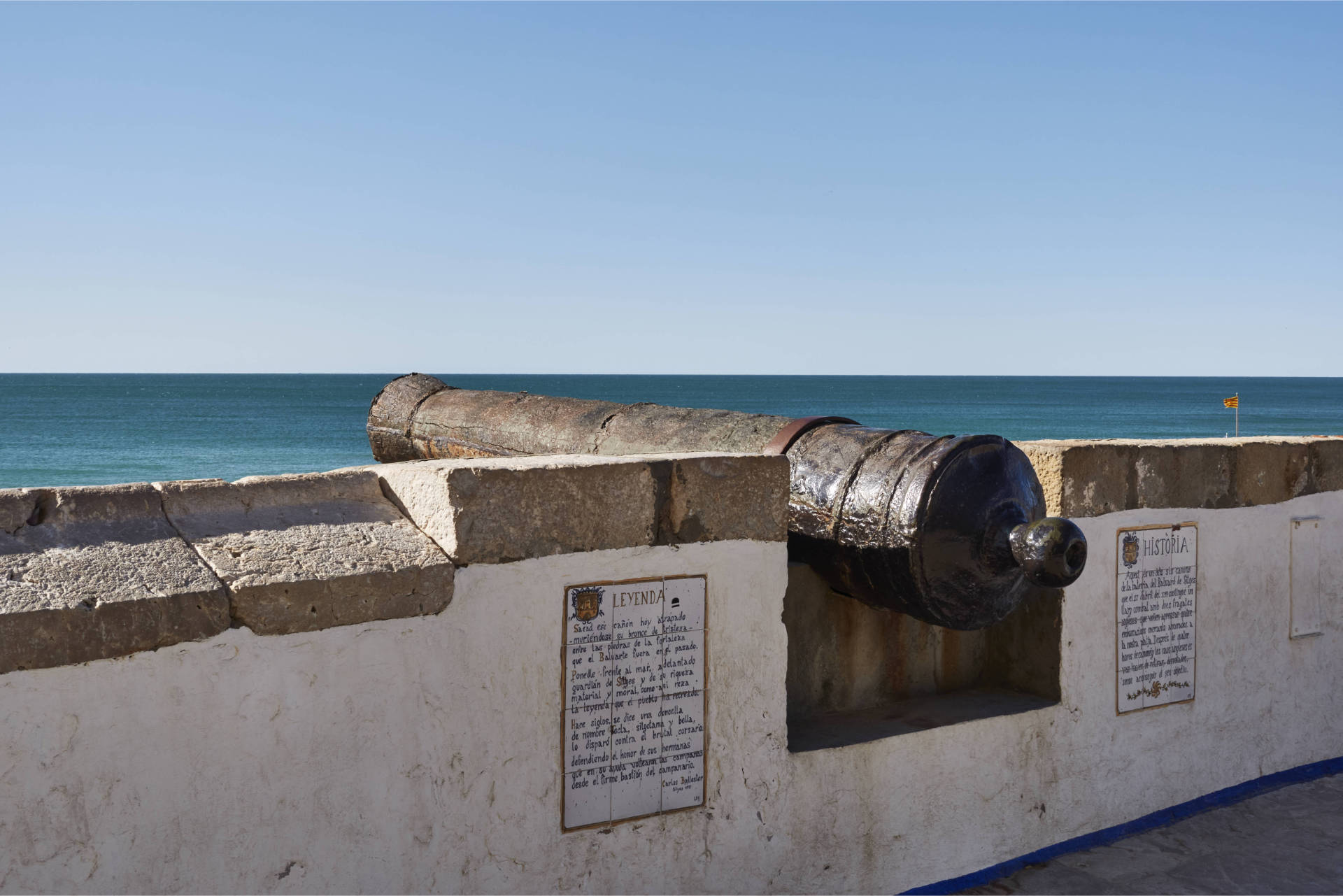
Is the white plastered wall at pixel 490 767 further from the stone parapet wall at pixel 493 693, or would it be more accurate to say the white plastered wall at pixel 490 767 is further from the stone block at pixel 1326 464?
the stone block at pixel 1326 464

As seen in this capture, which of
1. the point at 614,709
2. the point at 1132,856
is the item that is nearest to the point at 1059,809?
the point at 1132,856

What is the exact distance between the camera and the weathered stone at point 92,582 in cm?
262

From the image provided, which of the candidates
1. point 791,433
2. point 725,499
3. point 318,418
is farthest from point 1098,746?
point 318,418

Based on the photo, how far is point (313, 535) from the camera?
3.15 metres

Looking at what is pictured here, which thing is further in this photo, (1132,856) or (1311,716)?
(1311,716)

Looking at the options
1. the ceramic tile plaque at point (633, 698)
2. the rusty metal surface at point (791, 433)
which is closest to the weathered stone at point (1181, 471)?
the rusty metal surface at point (791, 433)

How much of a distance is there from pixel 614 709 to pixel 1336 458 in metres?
3.97

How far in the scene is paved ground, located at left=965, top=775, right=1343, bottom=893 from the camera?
13.7 ft

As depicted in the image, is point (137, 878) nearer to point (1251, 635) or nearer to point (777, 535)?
point (777, 535)

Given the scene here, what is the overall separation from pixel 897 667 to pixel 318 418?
64521 millimetres

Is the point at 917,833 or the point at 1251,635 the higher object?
the point at 1251,635

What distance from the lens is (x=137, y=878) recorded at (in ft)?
9.03

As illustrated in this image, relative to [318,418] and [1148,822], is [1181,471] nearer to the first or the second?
[1148,822]

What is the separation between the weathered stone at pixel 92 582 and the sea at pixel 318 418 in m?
9.89
